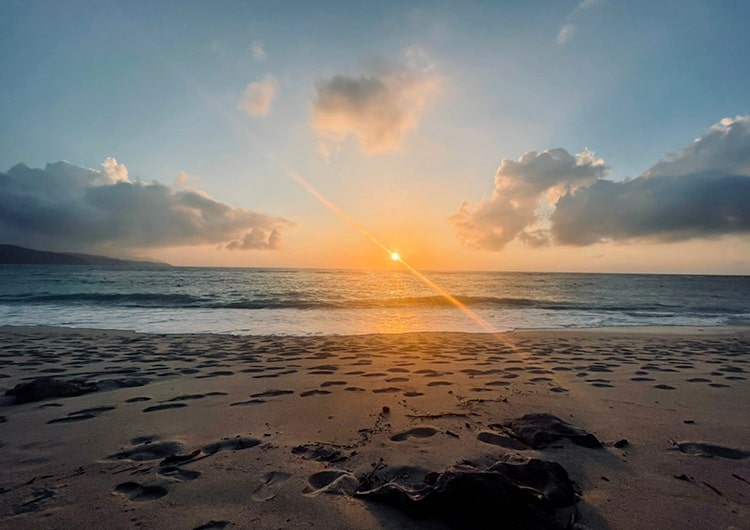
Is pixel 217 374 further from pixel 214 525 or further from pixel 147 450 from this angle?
pixel 214 525

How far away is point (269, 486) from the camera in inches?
101

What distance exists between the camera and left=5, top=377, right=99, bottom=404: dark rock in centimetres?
461

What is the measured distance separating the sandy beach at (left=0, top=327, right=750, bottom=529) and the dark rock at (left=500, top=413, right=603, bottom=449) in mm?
40

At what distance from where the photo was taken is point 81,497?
246 cm

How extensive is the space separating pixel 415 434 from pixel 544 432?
1.14 metres

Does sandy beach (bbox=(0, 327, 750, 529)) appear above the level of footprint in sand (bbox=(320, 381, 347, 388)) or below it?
above

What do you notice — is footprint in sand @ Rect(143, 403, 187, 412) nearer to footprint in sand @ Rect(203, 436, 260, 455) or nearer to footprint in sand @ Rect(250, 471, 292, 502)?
footprint in sand @ Rect(203, 436, 260, 455)

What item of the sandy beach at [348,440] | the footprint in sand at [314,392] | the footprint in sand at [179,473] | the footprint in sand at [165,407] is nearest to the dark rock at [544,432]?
the sandy beach at [348,440]

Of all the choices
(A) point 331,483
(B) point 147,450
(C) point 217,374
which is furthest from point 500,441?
(C) point 217,374

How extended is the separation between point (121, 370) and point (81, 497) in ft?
15.0

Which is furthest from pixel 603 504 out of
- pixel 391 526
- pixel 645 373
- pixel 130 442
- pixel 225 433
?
pixel 645 373

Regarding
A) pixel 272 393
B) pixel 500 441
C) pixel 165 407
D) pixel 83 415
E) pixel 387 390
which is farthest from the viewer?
pixel 387 390

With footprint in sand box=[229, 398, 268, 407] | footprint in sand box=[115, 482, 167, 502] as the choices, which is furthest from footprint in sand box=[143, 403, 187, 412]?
footprint in sand box=[115, 482, 167, 502]

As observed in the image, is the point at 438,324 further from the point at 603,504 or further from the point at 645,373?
the point at 603,504
